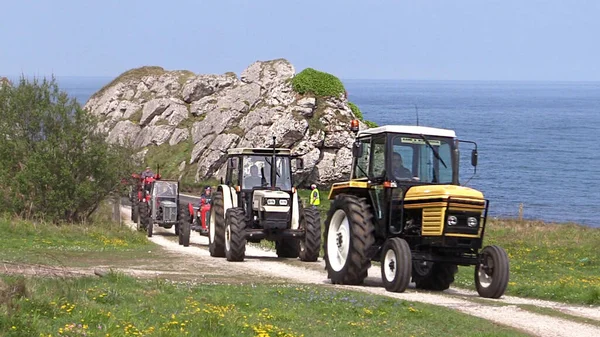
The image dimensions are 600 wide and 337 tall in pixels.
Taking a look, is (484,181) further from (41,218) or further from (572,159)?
(41,218)

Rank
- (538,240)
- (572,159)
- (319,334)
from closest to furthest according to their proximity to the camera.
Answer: (319,334) < (538,240) < (572,159)

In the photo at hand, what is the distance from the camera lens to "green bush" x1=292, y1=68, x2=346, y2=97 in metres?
59.7

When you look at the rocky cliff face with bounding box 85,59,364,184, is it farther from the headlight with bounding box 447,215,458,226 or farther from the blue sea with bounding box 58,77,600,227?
the headlight with bounding box 447,215,458,226

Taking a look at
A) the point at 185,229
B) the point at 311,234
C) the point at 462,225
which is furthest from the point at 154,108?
the point at 462,225

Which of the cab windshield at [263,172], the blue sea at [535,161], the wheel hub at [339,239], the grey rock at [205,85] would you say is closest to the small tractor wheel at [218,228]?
the cab windshield at [263,172]

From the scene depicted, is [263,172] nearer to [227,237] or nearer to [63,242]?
[227,237]

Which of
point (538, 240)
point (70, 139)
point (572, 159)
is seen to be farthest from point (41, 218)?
point (572, 159)

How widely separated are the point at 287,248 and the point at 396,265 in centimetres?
1002

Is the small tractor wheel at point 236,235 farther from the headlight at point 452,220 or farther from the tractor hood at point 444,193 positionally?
the headlight at point 452,220

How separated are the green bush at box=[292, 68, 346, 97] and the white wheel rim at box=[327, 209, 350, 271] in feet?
132

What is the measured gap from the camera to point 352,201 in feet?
60.9

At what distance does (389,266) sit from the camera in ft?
58.2

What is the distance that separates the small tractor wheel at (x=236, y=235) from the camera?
24.6m

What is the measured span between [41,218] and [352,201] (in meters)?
21.1
